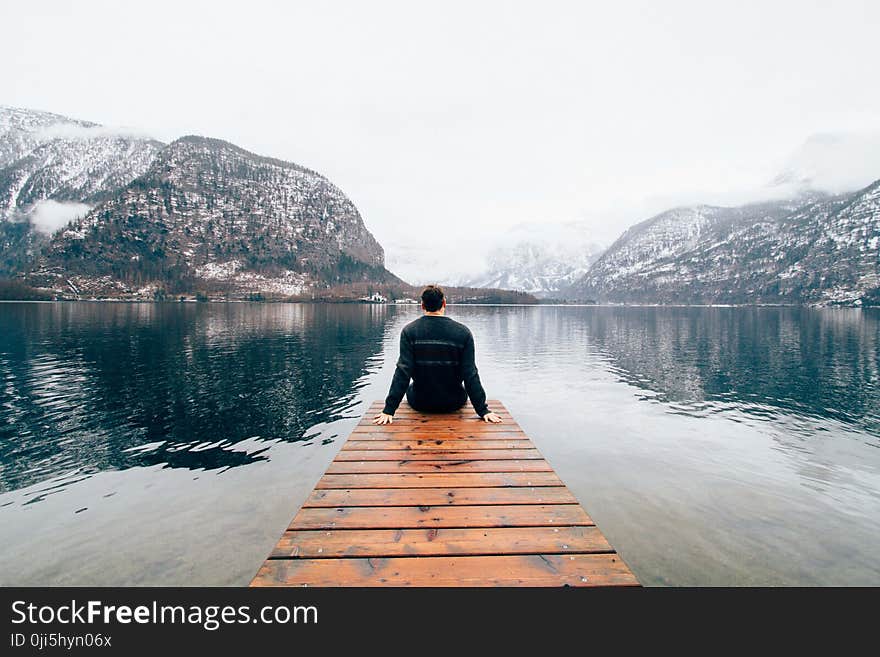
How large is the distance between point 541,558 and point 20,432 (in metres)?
28.3

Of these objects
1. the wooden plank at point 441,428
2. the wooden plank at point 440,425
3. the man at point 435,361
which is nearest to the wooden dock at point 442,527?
the wooden plank at point 441,428

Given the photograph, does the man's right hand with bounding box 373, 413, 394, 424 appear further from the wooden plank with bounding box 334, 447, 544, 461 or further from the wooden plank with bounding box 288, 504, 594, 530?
the wooden plank with bounding box 288, 504, 594, 530

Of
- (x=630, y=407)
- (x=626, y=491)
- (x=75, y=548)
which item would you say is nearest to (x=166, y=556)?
(x=75, y=548)

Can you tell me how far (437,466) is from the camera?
867 cm

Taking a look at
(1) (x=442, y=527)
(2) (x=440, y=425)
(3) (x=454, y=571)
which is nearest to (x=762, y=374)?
(2) (x=440, y=425)

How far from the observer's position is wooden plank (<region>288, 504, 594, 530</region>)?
20.8 feet

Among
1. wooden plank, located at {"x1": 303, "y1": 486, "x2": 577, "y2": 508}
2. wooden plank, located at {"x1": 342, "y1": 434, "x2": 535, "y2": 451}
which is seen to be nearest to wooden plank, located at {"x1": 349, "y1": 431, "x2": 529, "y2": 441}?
wooden plank, located at {"x1": 342, "y1": 434, "x2": 535, "y2": 451}

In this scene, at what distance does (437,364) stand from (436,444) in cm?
219

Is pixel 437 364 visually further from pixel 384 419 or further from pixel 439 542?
pixel 439 542

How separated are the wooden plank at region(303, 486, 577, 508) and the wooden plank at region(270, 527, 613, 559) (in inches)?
35.1
